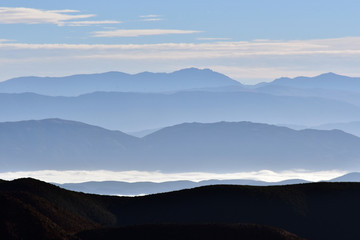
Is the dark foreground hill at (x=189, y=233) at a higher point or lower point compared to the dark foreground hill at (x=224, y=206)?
lower

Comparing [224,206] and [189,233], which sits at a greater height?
[224,206]

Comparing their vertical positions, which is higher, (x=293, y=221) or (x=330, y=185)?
(x=330, y=185)

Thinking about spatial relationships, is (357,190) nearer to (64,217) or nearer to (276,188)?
(276,188)

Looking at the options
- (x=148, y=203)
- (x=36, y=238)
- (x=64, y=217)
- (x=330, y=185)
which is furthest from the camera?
(x=330, y=185)

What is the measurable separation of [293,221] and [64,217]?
2695 cm

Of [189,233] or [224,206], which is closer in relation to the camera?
[189,233]

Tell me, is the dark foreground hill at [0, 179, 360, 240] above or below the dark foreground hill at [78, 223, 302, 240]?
above

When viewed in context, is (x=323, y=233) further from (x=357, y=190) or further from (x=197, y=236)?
A: (x=197, y=236)

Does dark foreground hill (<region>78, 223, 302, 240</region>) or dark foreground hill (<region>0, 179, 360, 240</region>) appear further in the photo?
dark foreground hill (<region>0, 179, 360, 240</region>)

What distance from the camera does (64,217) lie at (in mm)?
69938

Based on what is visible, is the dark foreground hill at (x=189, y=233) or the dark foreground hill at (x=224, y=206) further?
the dark foreground hill at (x=224, y=206)

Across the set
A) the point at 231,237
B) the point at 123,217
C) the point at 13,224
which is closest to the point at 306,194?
the point at 123,217

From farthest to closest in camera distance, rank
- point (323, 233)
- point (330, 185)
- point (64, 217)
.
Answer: point (330, 185)
point (323, 233)
point (64, 217)

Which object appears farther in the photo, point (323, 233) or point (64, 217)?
point (323, 233)
